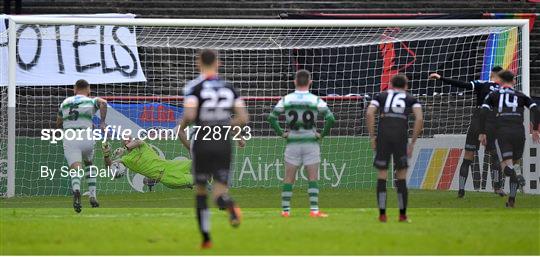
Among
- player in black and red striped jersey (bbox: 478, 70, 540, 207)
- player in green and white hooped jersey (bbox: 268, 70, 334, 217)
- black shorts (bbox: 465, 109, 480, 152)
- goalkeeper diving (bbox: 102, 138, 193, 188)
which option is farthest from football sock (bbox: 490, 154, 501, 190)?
player in green and white hooped jersey (bbox: 268, 70, 334, 217)

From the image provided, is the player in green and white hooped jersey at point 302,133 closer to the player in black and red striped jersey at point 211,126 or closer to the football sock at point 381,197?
the football sock at point 381,197

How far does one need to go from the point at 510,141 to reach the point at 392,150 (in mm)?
4329

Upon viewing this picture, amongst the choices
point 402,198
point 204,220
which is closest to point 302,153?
point 402,198

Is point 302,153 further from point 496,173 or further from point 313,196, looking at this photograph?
point 496,173

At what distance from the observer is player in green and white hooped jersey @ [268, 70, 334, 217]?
1470cm

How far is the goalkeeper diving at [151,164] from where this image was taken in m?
21.6

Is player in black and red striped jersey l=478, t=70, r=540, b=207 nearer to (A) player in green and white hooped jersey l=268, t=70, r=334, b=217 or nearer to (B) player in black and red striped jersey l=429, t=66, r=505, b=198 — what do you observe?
(B) player in black and red striped jersey l=429, t=66, r=505, b=198

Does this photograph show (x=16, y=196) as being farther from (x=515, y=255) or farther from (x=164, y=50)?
(x=515, y=255)

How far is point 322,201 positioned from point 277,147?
3.56 meters

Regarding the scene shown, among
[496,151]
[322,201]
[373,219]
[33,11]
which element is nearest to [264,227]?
[373,219]

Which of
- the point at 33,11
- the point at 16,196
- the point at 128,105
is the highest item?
the point at 33,11

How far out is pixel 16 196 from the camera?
21.0m

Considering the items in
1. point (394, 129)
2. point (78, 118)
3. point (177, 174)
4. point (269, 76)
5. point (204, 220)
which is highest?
point (269, 76)

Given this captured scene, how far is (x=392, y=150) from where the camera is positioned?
13.8 metres
